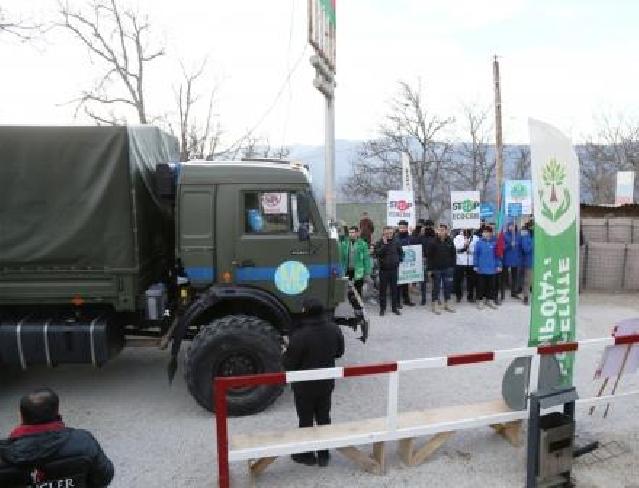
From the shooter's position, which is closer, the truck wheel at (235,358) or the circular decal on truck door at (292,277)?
the truck wheel at (235,358)

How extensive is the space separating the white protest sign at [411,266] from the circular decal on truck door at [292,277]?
4.86 m

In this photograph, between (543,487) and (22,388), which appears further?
(22,388)

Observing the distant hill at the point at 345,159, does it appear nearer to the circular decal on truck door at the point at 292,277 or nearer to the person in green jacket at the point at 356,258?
the person in green jacket at the point at 356,258

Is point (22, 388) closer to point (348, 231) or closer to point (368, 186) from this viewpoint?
point (348, 231)

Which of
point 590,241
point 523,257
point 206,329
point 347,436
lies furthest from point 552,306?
point 590,241

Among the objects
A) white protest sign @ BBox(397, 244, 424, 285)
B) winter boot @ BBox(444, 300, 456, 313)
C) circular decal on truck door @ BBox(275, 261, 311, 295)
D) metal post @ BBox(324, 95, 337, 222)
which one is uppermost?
metal post @ BBox(324, 95, 337, 222)

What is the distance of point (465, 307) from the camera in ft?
35.9

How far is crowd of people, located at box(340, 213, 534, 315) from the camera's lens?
10180 millimetres

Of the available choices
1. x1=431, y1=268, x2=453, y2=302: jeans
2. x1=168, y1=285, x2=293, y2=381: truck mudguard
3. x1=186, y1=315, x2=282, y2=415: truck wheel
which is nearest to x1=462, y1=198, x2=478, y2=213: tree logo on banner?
x1=431, y1=268, x2=453, y2=302: jeans

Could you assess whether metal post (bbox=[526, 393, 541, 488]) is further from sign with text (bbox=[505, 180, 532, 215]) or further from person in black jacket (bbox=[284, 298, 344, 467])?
sign with text (bbox=[505, 180, 532, 215])

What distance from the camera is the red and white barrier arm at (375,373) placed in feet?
12.6

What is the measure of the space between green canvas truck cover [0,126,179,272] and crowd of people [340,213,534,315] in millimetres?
4691

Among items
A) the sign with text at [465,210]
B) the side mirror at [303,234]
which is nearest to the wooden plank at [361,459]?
the side mirror at [303,234]

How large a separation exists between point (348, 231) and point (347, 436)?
627cm
